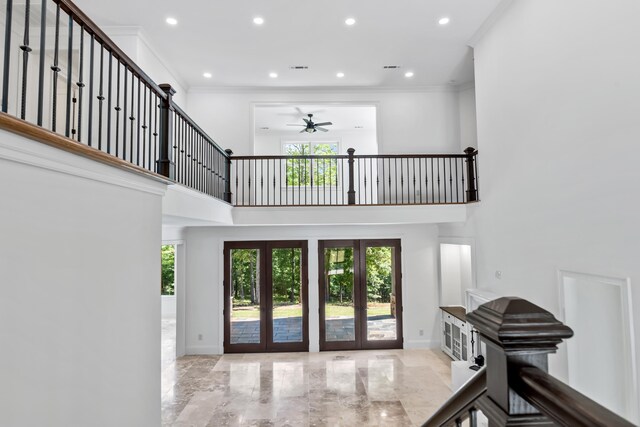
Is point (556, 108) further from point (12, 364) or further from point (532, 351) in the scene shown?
point (12, 364)

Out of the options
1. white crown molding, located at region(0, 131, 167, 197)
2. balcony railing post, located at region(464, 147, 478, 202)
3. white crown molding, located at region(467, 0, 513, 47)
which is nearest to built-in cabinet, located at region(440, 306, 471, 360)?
balcony railing post, located at region(464, 147, 478, 202)

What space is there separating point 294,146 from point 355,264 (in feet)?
15.9

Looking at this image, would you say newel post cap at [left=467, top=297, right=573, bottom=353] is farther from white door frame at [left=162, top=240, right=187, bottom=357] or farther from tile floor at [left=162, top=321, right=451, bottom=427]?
white door frame at [left=162, top=240, right=187, bottom=357]

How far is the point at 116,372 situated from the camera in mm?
2176

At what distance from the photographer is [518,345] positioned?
26.4 inches

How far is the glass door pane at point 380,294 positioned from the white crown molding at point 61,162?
5.88 metres

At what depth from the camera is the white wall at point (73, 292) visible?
143 cm

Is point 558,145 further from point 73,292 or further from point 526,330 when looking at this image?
point 73,292

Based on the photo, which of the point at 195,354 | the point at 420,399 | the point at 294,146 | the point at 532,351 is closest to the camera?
the point at 532,351

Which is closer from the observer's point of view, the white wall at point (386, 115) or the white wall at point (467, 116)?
the white wall at point (467, 116)

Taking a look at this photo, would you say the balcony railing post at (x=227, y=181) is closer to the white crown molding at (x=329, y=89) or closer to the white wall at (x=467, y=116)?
the white crown molding at (x=329, y=89)

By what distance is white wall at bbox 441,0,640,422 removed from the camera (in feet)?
9.33

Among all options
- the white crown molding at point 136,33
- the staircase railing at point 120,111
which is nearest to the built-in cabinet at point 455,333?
the staircase railing at point 120,111

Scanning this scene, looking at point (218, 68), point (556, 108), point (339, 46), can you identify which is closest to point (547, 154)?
point (556, 108)
